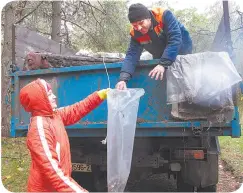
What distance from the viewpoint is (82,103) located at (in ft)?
11.1

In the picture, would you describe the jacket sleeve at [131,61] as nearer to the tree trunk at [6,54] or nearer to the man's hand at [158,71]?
the man's hand at [158,71]

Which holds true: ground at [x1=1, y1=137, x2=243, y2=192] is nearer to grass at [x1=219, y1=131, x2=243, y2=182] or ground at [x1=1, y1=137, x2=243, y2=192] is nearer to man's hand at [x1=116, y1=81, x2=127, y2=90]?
grass at [x1=219, y1=131, x2=243, y2=182]

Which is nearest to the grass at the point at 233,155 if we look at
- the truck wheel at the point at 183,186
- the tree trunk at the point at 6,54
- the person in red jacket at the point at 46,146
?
the truck wheel at the point at 183,186

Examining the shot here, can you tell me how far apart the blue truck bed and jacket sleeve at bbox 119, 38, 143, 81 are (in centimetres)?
11

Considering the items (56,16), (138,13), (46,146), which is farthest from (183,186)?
(56,16)

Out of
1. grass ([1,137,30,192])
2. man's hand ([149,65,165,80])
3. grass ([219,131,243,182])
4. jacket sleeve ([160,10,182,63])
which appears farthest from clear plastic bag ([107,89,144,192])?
grass ([219,131,243,182])

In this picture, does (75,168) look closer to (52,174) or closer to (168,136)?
(168,136)

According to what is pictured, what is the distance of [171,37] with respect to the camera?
3.65 m

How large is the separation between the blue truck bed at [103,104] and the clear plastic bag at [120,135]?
0.39 metres

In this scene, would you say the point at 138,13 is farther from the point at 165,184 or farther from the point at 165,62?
the point at 165,184

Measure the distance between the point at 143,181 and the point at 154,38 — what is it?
2.75 meters

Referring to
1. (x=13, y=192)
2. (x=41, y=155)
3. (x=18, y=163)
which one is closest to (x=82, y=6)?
(x=18, y=163)

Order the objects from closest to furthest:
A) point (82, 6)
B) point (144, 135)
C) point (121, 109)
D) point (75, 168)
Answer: point (121, 109) → point (144, 135) → point (75, 168) → point (82, 6)

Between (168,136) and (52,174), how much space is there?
5.50 ft
